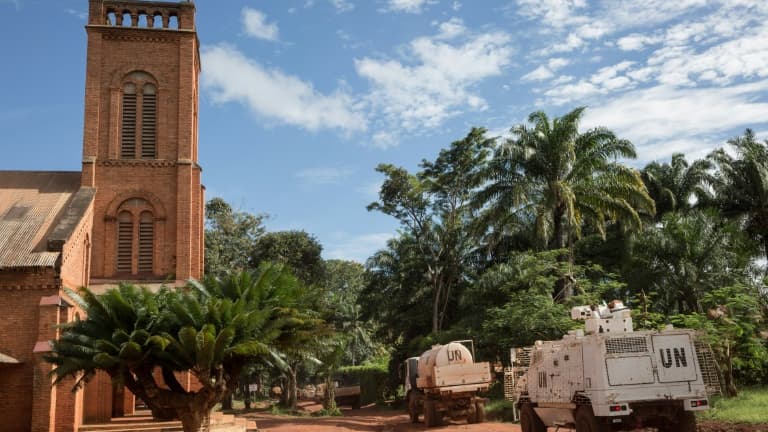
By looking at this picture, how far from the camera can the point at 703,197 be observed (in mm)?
39594

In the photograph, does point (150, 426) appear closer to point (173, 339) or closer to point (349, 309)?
point (173, 339)

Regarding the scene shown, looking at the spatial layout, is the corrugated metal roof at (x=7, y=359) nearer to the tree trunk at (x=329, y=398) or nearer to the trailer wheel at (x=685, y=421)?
the trailer wheel at (x=685, y=421)

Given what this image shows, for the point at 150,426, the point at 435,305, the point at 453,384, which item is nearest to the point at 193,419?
the point at 150,426

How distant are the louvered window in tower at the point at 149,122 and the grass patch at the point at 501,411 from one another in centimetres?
1599

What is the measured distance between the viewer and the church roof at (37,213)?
2073 cm

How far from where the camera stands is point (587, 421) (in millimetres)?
13203

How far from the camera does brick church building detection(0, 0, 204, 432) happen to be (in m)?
23.4

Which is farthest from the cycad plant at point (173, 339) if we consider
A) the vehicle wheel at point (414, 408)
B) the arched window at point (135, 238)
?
the vehicle wheel at point (414, 408)

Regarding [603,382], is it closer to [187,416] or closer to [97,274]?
[187,416]

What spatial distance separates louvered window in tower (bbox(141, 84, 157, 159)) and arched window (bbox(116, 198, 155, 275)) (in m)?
1.87

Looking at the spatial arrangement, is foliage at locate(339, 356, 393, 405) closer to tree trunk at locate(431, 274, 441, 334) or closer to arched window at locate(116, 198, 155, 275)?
tree trunk at locate(431, 274, 441, 334)

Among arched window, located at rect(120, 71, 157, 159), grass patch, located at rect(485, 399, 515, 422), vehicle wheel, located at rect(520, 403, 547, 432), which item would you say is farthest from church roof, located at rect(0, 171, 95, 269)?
grass patch, located at rect(485, 399, 515, 422)

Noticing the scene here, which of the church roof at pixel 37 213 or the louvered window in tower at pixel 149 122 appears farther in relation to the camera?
the louvered window in tower at pixel 149 122

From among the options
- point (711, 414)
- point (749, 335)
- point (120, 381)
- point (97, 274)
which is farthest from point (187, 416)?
point (749, 335)
